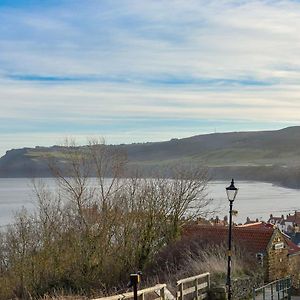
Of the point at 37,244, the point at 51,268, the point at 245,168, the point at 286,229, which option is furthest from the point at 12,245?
the point at 245,168

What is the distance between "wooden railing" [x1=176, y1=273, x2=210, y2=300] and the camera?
14.9 metres

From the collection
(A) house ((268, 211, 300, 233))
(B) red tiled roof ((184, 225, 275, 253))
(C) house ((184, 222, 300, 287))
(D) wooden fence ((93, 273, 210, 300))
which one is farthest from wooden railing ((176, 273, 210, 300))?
(A) house ((268, 211, 300, 233))

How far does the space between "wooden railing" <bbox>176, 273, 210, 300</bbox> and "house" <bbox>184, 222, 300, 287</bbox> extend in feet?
30.0

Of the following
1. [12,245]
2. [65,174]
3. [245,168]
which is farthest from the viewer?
[245,168]

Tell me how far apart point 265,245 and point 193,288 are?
1281 cm

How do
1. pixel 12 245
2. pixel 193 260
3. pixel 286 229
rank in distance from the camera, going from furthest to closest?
pixel 286 229 → pixel 12 245 → pixel 193 260

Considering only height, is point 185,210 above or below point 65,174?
below

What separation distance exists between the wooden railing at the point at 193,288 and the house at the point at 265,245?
9151mm

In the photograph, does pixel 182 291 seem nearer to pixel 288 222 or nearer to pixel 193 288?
pixel 193 288

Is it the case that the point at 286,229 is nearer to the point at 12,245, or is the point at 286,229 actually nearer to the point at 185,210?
the point at 185,210

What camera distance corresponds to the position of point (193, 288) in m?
15.8

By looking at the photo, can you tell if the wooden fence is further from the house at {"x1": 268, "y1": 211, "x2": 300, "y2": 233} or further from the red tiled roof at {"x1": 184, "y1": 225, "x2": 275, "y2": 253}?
the house at {"x1": 268, "y1": 211, "x2": 300, "y2": 233}

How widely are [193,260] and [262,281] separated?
3056mm

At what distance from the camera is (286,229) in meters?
72.9
